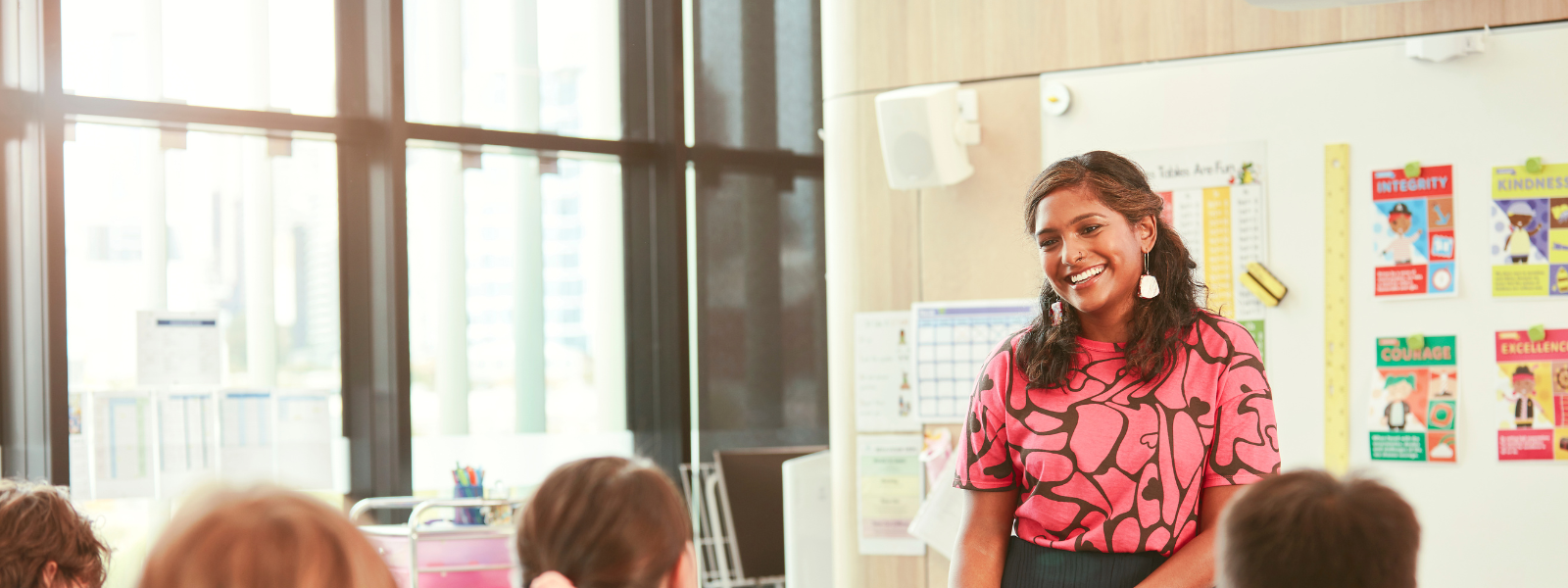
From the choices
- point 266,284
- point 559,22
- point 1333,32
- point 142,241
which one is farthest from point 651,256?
point 1333,32

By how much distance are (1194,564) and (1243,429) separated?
180 millimetres

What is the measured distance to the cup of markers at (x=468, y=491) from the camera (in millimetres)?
3113

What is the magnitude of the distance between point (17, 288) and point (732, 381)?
2220 millimetres

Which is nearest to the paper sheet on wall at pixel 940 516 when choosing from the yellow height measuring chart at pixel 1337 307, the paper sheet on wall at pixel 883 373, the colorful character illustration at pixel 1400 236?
the paper sheet on wall at pixel 883 373

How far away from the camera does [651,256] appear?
170 inches

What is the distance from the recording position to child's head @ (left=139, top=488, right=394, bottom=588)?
0.76m

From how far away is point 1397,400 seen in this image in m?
2.43

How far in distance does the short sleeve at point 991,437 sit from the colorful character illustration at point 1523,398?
138cm

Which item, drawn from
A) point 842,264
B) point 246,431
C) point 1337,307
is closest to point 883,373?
point 842,264

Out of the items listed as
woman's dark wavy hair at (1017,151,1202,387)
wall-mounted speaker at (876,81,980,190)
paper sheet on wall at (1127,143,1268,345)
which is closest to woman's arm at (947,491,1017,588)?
woman's dark wavy hair at (1017,151,1202,387)

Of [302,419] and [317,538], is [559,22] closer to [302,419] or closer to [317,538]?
[302,419]

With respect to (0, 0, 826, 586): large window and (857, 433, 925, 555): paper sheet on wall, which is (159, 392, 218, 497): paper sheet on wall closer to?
(0, 0, 826, 586): large window

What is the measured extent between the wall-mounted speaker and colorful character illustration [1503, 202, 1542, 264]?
112cm

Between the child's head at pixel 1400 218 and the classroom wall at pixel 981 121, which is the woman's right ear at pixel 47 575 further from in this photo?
the child's head at pixel 1400 218
